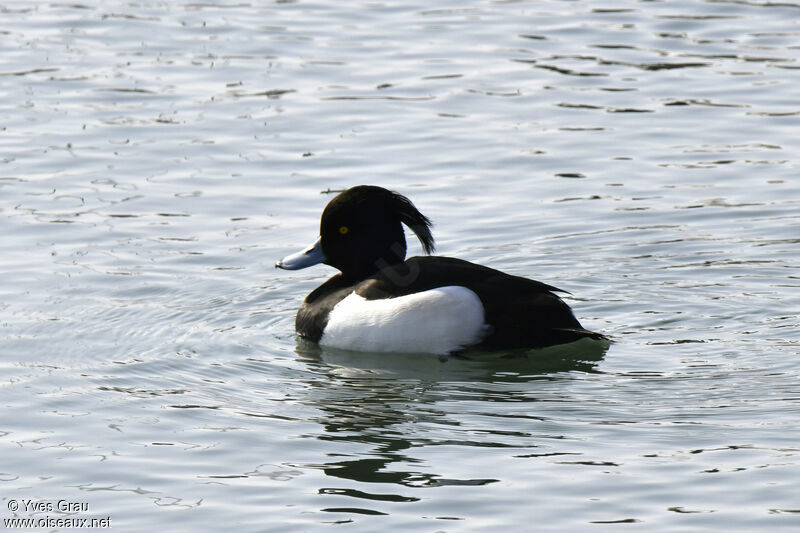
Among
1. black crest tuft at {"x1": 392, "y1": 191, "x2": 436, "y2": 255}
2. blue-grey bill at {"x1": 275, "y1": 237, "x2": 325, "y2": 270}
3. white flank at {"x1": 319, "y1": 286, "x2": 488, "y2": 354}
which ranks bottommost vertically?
white flank at {"x1": 319, "y1": 286, "x2": 488, "y2": 354}

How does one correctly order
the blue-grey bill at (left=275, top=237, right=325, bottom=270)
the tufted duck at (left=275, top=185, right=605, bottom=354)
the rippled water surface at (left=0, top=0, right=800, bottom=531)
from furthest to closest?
the blue-grey bill at (left=275, top=237, right=325, bottom=270), the tufted duck at (left=275, top=185, right=605, bottom=354), the rippled water surface at (left=0, top=0, right=800, bottom=531)

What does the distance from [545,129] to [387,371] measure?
14.7 ft

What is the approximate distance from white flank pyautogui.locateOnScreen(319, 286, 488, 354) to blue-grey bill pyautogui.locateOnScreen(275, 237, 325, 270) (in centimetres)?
63

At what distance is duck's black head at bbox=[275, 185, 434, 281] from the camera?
29.3ft

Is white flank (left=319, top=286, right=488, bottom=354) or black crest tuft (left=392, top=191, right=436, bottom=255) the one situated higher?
black crest tuft (left=392, top=191, right=436, bottom=255)

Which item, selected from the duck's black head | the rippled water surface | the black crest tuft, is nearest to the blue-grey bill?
the duck's black head

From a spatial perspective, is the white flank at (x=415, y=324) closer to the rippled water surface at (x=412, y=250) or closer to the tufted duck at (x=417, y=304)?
the tufted duck at (x=417, y=304)

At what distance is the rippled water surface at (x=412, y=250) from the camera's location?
6.44m

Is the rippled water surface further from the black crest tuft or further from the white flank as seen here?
the black crest tuft

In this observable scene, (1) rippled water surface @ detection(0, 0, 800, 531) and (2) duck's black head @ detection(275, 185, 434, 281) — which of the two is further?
(2) duck's black head @ detection(275, 185, 434, 281)

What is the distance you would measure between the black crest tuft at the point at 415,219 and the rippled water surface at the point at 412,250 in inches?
33.1

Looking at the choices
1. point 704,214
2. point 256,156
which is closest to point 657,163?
point 704,214

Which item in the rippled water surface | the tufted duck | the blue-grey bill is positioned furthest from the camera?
the blue-grey bill

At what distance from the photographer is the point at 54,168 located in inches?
451
